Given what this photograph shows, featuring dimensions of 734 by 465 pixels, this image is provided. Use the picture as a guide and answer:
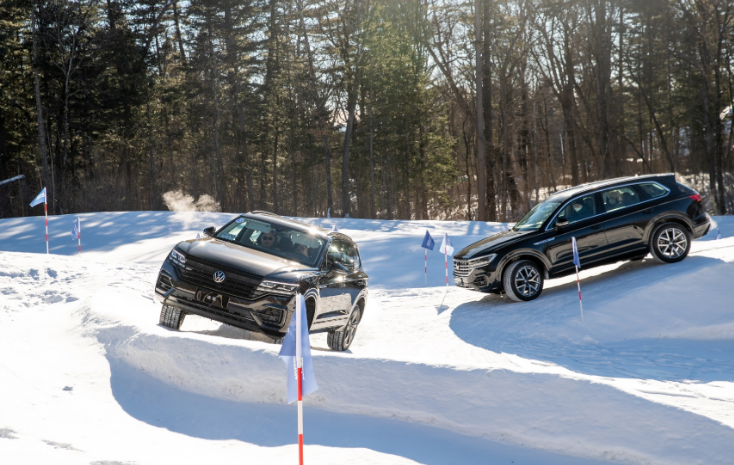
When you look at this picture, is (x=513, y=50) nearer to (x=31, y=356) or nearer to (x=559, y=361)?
(x=559, y=361)

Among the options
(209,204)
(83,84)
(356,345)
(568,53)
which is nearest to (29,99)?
(83,84)

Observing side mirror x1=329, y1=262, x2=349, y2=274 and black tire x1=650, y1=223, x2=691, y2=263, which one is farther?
black tire x1=650, y1=223, x2=691, y2=263

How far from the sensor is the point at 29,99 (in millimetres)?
42844

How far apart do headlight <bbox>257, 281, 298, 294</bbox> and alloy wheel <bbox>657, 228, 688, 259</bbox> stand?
325 inches

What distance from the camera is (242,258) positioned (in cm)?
834

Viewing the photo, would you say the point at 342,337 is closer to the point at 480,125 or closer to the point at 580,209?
the point at 580,209

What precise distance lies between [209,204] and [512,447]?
32.7m

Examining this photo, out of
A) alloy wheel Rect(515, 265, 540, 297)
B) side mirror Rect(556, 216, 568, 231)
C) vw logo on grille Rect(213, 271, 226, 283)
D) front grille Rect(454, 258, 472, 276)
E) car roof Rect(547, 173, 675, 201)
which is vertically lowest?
alloy wheel Rect(515, 265, 540, 297)

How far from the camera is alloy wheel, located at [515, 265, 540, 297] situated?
12273mm

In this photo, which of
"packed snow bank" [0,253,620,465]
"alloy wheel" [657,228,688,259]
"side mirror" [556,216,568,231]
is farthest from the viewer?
"alloy wheel" [657,228,688,259]

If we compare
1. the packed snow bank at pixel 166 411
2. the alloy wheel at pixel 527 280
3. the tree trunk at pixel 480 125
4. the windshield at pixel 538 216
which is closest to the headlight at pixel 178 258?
the packed snow bank at pixel 166 411

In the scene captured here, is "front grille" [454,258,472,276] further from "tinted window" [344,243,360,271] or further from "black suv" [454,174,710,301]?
"tinted window" [344,243,360,271]

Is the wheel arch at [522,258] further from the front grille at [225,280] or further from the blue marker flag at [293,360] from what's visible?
the blue marker flag at [293,360]

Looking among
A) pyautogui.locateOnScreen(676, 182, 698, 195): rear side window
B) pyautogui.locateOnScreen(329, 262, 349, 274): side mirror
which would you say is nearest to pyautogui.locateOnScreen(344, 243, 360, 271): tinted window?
pyautogui.locateOnScreen(329, 262, 349, 274): side mirror
